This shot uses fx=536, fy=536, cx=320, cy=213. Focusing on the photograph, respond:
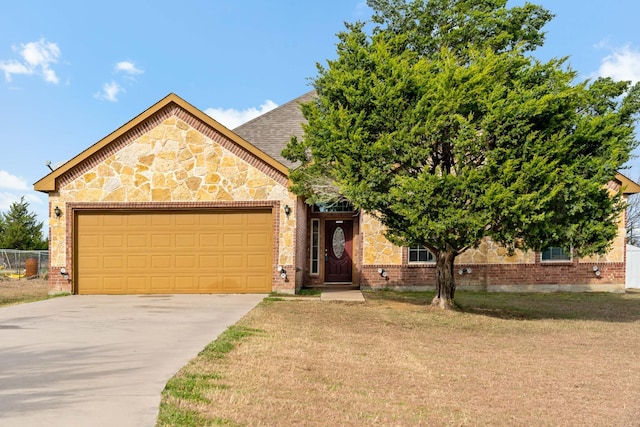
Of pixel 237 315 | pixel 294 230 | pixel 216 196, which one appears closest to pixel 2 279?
pixel 216 196

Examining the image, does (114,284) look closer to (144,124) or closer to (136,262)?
(136,262)

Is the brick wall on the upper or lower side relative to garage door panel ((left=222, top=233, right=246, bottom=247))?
lower

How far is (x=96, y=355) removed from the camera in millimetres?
7039

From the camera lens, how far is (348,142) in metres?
11.9

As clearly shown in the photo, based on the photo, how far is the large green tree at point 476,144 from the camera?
11.0 m

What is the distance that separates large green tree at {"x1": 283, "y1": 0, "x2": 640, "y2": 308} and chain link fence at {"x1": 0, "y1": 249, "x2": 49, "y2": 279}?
725 inches

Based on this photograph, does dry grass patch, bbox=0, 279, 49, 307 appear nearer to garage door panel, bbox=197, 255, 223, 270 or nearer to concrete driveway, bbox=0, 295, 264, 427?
concrete driveway, bbox=0, 295, 264, 427

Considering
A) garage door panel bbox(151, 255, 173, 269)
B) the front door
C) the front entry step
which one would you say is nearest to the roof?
the front door

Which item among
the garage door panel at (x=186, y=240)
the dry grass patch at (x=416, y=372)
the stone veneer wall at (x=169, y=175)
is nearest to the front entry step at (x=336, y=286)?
the stone veneer wall at (x=169, y=175)

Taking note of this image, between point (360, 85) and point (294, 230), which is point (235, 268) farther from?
point (360, 85)

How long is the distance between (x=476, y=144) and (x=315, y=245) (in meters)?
9.23

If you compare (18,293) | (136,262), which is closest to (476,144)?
(136,262)

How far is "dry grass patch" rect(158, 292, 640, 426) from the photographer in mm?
5000

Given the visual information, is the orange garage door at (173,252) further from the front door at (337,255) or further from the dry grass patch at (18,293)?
the front door at (337,255)
